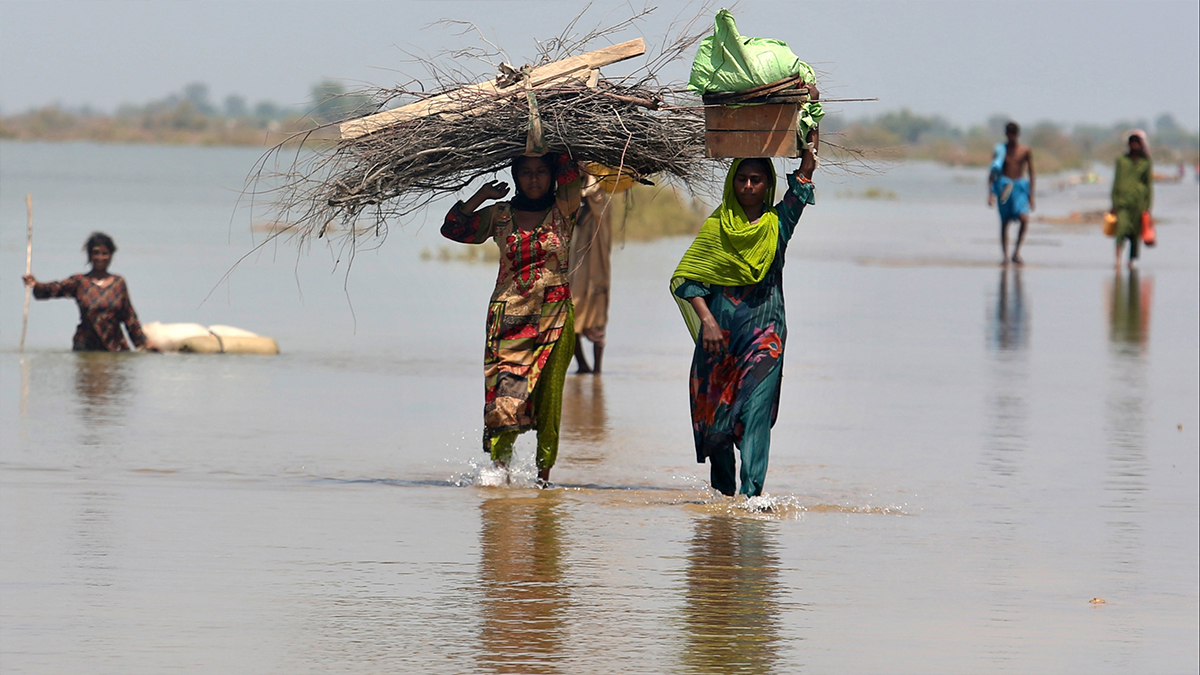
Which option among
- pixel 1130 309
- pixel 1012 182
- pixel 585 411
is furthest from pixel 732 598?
pixel 1012 182

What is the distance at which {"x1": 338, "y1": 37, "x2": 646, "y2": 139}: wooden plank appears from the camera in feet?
28.2

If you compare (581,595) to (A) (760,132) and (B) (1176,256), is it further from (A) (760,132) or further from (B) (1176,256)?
(B) (1176,256)

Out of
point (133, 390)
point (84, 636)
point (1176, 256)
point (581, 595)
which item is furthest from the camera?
point (1176, 256)

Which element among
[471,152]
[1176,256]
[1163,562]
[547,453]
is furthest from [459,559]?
[1176,256]

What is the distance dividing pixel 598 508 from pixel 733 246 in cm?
131

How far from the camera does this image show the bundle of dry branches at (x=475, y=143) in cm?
845

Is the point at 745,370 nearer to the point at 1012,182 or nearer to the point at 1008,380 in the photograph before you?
the point at 1008,380

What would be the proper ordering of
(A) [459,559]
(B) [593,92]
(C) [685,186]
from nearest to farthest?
(A) [459,559], (B) [593,92], (C) [685,186]

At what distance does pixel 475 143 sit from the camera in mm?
8523

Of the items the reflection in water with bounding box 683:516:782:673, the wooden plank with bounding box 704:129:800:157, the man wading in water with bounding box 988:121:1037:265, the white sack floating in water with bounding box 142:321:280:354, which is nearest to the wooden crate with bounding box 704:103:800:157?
the wooden plank with bounding box 704:129:800:157

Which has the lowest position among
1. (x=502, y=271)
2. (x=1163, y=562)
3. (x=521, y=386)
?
(x=1163, y=562)

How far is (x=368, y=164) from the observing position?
28.2 ft

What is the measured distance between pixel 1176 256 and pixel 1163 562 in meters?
23.3

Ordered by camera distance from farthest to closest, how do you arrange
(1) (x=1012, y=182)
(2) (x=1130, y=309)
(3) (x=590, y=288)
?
(1) (x=1012, y=182), (2) (x=1130, y=309), (3) (x=590, y=288)
